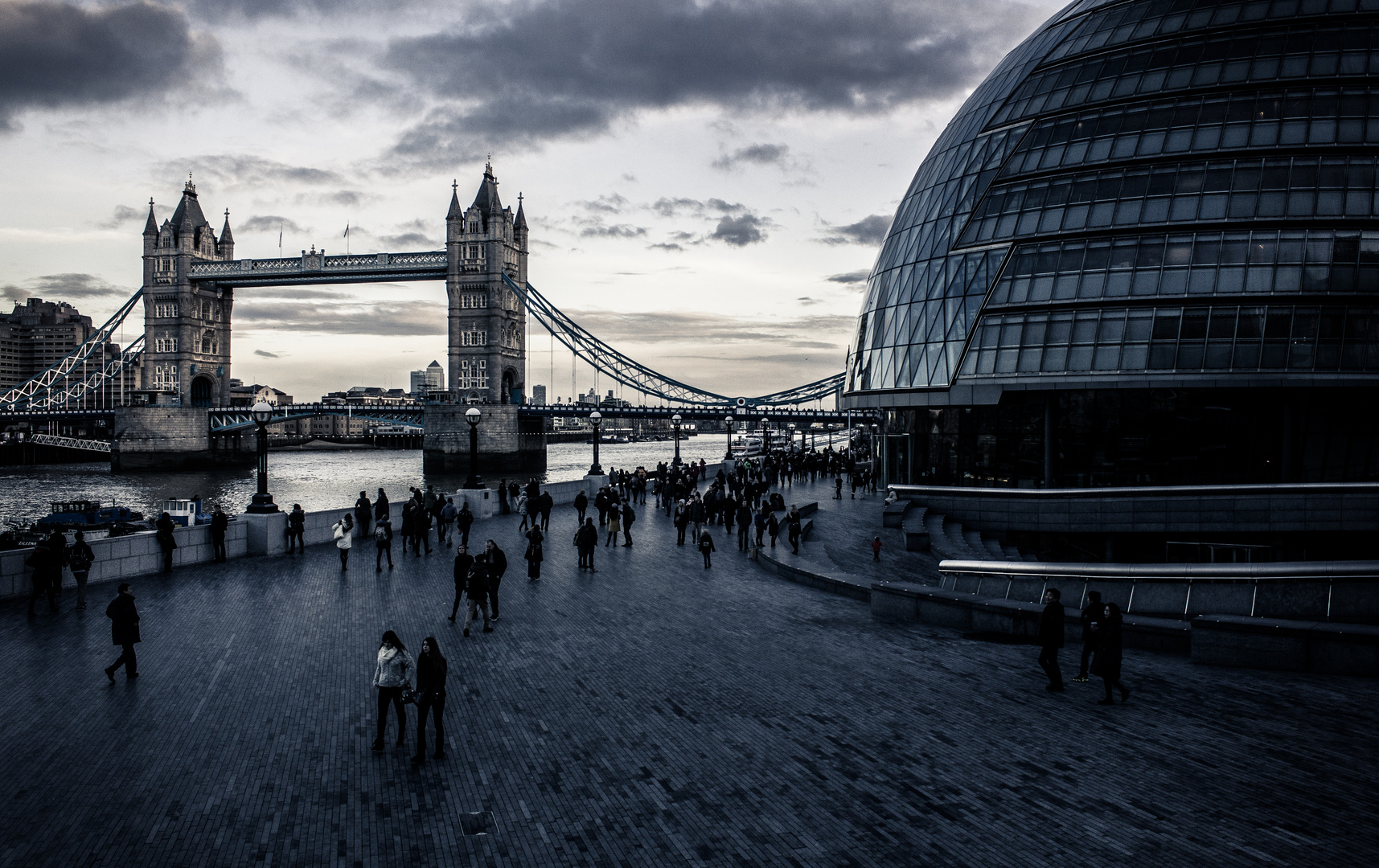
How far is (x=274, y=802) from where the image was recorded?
27.2 ft

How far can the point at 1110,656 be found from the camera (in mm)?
11109

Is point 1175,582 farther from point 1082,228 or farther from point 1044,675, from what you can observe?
point 1082,228

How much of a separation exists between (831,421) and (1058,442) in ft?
199

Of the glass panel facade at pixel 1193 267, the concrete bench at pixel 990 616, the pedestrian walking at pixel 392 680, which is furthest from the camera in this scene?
the glass panel facade at pixel 1193 267

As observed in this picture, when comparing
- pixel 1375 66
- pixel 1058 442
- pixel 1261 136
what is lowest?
pixel 1058 442

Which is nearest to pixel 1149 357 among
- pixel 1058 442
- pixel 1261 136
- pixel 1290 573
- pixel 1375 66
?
pixel 1058 442

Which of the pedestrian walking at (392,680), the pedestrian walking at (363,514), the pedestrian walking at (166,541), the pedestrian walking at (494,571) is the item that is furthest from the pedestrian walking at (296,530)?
the pedestrian walking at (392,680)

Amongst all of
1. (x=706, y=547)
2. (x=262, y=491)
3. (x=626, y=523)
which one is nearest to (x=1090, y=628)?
(x=706, y=547)

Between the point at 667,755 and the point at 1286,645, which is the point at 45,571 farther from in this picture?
the point at 1286,645

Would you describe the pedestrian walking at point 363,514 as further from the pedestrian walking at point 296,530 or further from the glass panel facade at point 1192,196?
the glass panel facade at point 1192,196

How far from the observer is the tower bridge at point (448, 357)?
105562 mm

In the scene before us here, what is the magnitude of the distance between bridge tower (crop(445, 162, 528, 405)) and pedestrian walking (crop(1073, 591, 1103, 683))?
345ft

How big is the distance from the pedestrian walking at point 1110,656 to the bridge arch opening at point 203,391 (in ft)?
467

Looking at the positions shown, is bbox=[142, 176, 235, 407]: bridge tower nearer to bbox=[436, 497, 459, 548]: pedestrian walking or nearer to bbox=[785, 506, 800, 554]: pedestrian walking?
bbox=[436, 497, 459, 548]: pedestrian walking
